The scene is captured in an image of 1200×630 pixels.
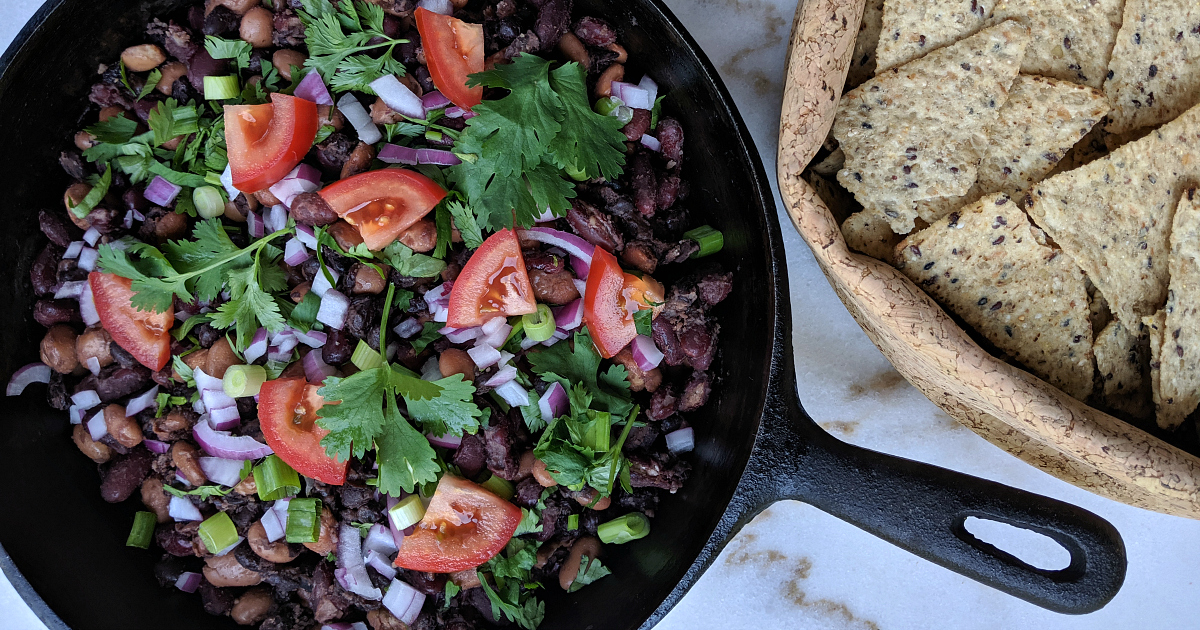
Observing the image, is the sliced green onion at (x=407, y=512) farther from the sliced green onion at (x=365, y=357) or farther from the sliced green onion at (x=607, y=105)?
the sliced green onion at (x=607, y=105)

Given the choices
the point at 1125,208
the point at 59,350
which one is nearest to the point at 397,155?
the point at 59,350

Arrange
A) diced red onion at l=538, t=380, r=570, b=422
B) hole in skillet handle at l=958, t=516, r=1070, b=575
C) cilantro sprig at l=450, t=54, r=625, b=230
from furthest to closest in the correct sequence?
hole in skillet handle at l=958, t=516, r=1070, b=575, diced red onion at l=538, t=380, r=570, b=422, cilantro sprig at l=450, t=54, r=625, b=230

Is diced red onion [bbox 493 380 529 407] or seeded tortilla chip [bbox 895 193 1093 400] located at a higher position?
seeded tortilla chip [bbox 895 193 1093 400]

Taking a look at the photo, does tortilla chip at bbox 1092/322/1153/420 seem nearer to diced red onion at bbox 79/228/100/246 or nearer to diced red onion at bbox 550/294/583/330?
diced red onion at bbox 550/294/583/330

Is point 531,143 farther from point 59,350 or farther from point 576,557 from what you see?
point 59,350

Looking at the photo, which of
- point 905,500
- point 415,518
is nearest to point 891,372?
point 905,500

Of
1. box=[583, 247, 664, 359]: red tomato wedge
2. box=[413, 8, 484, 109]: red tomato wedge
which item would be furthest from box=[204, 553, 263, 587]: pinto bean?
box=[413, 8, 484, 109]: red tomato wedge
